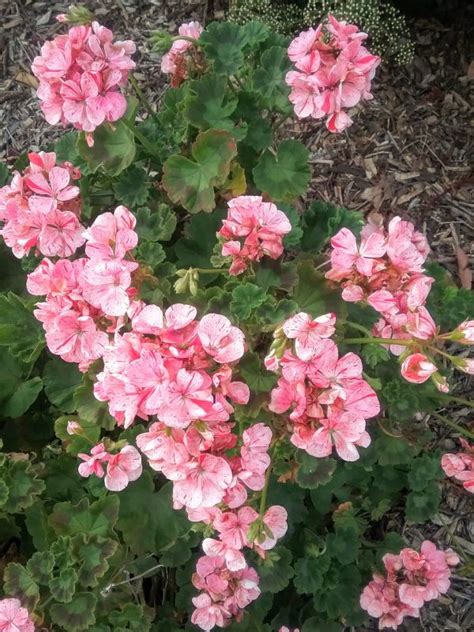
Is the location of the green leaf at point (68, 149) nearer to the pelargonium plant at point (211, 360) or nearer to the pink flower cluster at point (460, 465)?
the pelargonium plant at point (211, 360)

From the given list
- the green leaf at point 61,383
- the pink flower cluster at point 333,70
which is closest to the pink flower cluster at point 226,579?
the green leaf at point 61,383

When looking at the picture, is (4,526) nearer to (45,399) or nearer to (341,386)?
(45,399)

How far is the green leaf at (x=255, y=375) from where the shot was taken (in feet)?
5.23

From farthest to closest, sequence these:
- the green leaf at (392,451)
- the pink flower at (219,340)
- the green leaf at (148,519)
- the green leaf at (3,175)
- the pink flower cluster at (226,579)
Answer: the green leaf at (3,175), the green leaf at (392,451), the green leaf at (148,519), the pink flower cluster at (226,579), the pink flower at (219,340)

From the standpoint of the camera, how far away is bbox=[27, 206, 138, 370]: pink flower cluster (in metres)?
1.42

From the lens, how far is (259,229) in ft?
5.05

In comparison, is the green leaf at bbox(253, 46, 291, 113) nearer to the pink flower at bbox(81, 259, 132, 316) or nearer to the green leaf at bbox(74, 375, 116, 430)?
the pink flower at bbox(81, 259, 132, 316)

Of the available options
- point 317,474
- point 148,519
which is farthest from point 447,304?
point 148,519

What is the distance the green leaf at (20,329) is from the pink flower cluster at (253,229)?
675 millimetres

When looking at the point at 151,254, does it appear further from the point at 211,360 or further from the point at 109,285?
the point at 211,360

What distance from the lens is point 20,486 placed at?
1.82 metres

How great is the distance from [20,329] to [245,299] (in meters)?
0.74

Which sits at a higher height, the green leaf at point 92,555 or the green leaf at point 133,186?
the green leaf at point 133,186

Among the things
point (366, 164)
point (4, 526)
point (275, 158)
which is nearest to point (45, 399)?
point (4, 526)
